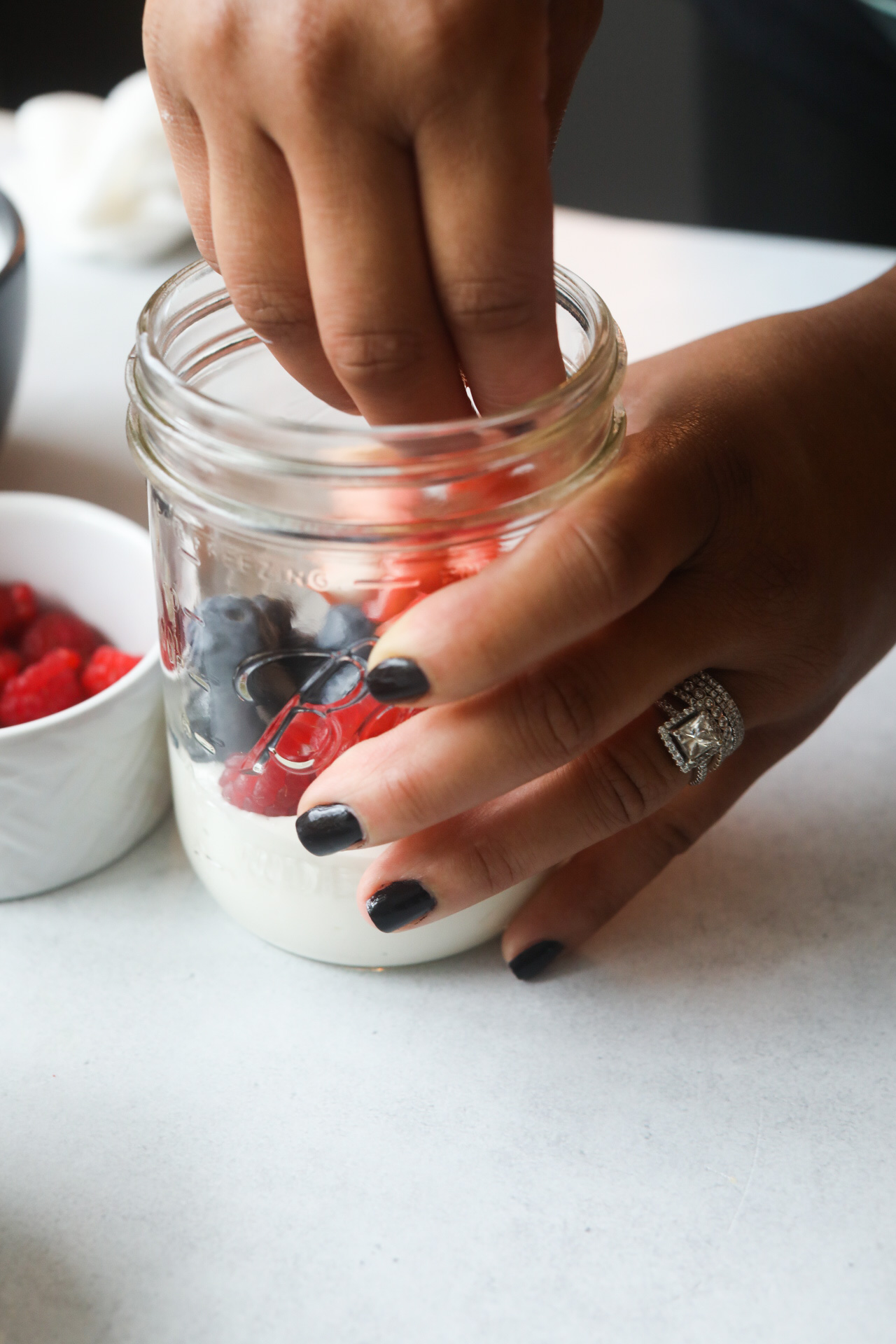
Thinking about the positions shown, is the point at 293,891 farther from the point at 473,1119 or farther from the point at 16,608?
the point at 16,608

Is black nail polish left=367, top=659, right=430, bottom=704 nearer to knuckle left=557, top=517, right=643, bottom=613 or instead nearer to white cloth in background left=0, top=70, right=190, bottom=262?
knuckle left=557, top=517, right=643, bottom=613

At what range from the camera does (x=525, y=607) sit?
39 cm

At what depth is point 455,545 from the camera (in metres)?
0.43

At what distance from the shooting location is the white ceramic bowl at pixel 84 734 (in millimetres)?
510

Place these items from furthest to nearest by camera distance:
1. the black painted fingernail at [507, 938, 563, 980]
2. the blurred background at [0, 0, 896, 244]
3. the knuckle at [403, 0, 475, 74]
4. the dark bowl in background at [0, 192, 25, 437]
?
the blurred background at [0, 0, 896, 244], the dark bowl in background at [0, 192, 25, 437], the black painted fingernail at [507, 938, 563, 980], the knuckle at [403, 0, 475, 74]

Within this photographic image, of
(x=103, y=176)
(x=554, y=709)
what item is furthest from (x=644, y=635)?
(x=103, y=176)

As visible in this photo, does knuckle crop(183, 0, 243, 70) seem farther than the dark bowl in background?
No

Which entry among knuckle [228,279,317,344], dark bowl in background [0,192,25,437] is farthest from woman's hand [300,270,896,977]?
dark bowl in background [0,192,25,437]

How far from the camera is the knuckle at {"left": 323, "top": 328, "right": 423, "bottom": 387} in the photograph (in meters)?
0.36

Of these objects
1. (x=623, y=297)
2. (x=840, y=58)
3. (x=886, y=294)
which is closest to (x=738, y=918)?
(x=886, y=294)

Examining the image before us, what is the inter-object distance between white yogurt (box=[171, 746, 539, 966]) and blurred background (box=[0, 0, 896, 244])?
3.37ft

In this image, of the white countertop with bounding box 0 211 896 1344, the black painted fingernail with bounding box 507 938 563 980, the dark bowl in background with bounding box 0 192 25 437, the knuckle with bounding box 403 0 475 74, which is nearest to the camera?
the knuckle with bounding box 403 0 475 74

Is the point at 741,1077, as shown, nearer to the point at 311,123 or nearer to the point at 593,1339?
the point at 593,1339

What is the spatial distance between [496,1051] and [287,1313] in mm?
138
